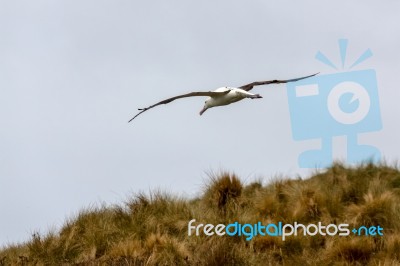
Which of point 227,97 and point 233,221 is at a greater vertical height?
point 227,97

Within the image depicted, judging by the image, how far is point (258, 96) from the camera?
5449mm

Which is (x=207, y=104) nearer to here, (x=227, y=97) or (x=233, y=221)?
(x=227, y=97)

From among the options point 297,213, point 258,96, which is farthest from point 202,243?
point 258,96

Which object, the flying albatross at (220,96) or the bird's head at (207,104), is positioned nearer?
the flying albatross at (220,96)

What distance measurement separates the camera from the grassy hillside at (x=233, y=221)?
8664 millimetres

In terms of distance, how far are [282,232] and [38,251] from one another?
11.4 ft

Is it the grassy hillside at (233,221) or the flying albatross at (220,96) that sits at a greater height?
the flying albatross at (220,96)

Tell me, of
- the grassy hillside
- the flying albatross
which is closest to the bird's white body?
the flying albatross

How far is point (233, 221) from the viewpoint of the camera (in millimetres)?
9836

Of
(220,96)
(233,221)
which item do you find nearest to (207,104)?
(220,96)

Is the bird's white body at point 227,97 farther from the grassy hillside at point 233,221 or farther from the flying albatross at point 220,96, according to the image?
the grassy hillside at point 233,221

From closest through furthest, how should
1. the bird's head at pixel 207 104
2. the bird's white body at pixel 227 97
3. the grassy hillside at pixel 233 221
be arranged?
the bird's white body at pixel 227 97 < the bird's head at pixel 207 104 < the grassy hillside at pixel 233 221

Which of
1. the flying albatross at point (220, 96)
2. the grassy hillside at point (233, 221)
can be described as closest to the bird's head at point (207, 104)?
the flying albatross at point (220, 96)

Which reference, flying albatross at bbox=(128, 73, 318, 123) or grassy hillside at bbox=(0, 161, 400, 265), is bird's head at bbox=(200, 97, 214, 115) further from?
grassy hillside at bbox=(0, 161, 400, 265)
